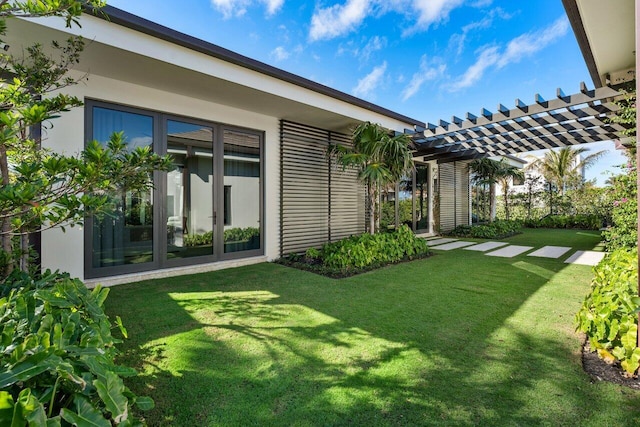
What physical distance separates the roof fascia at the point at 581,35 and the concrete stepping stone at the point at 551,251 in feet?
12.6

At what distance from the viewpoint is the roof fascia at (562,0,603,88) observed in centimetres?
391

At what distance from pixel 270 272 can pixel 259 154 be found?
104 inches

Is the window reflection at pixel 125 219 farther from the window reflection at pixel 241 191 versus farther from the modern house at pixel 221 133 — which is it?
the window reflection at pixel 241 191

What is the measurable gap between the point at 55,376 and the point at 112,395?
0.25 m

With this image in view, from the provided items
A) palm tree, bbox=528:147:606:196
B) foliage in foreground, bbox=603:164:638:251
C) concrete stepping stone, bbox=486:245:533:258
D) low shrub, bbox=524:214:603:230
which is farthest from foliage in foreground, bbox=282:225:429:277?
palm tree, bbox=528:147:606:196

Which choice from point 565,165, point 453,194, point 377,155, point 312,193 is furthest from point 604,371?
point 565,165

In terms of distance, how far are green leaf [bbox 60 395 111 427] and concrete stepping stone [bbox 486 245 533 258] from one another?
8.09 m

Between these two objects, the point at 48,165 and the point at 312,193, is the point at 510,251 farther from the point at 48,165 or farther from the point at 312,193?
the point at 48,165

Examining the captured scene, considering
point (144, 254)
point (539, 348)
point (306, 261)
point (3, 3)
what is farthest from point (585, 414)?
point (144, 254)

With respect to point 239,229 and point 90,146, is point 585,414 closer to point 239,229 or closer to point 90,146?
point 90,146

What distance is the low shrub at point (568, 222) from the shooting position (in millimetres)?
14109

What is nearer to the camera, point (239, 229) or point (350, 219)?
point (239, 229)

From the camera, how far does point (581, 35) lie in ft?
14.6

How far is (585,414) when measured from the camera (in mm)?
1854
